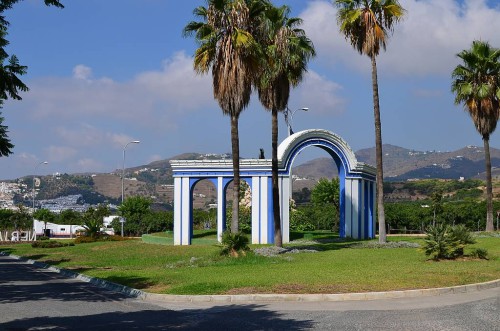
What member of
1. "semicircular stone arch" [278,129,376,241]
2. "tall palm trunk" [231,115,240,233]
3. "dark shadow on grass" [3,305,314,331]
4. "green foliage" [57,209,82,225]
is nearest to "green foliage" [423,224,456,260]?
"tall palm trunk" [231,115,240,233]

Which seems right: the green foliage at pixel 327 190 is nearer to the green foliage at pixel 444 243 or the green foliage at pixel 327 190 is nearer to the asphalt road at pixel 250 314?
the green foliage at pixel 444 243

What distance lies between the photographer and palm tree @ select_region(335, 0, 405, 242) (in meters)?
34.2

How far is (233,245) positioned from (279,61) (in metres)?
9.14

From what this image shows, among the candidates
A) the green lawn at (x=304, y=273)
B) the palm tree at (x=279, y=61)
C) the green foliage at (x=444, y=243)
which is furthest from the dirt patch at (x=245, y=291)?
the palm tree at (x=279, y=61)

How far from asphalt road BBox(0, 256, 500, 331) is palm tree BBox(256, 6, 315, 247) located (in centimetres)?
1518

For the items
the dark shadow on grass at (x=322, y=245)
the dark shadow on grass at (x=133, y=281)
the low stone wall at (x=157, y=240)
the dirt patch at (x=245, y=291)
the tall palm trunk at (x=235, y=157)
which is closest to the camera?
the dirt patch at (x=245, y=291)

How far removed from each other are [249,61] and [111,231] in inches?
2668

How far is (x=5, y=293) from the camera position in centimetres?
1905

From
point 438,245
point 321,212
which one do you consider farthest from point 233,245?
point 321,212

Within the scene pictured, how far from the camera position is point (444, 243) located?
24406 millimetres

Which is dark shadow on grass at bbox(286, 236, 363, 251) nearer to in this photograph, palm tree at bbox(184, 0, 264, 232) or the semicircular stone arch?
the semicircular stone arch

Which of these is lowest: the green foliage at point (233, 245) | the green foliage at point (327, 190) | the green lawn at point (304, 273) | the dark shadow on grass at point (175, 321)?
the dark shadow on grass at point (175, 321)

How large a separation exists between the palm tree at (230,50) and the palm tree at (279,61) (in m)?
1.24

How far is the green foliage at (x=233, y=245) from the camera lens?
1052 inches
